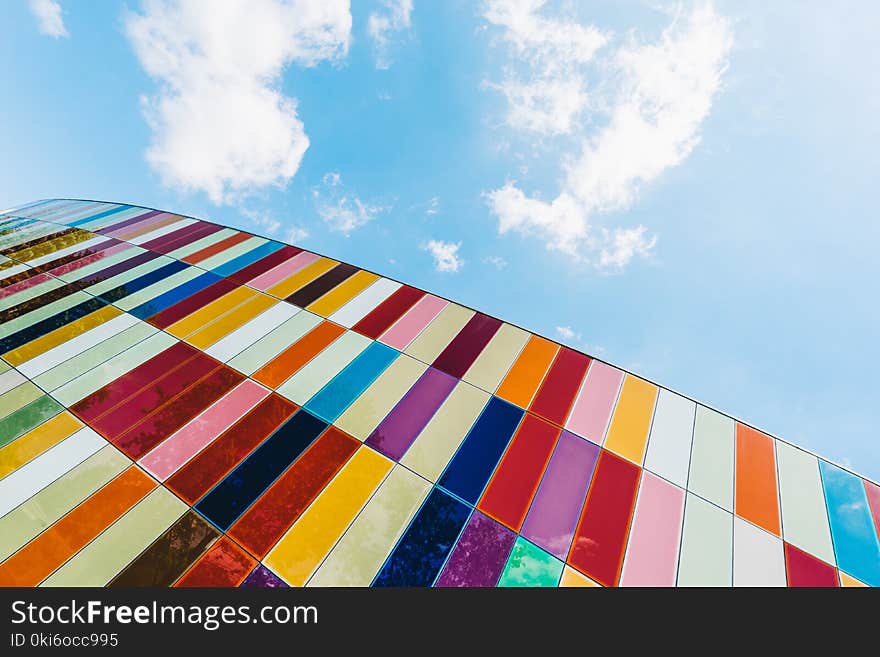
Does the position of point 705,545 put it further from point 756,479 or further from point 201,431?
point 201,431

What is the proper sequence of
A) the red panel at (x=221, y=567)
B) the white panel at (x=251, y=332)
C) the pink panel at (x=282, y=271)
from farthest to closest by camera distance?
the pink panel at (x=282, y=271) → the white panel at (x=251, y=332) → the red panel at (x=221, y=567)

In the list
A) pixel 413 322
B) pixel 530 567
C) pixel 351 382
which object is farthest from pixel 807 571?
pixel 413 322

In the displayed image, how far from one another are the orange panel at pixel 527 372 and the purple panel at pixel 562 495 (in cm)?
203

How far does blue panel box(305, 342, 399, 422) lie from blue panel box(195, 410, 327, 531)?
50 centimetres

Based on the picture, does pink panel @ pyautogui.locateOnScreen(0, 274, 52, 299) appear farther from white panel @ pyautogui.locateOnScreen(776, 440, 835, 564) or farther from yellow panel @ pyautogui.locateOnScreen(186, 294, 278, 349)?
white panel @ pyautogui.locateOnScreen(776, 440, 835, 564)

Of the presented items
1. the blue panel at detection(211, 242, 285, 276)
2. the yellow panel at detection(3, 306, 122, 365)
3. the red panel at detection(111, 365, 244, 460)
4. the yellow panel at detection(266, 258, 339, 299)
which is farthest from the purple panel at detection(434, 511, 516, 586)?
the blue panel at detection(211, 242, 285, 276)

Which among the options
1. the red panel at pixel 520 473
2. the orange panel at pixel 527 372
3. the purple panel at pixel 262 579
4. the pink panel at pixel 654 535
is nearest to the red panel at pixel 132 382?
the purple panel at pixel 262 579

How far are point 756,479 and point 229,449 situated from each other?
1644 cm

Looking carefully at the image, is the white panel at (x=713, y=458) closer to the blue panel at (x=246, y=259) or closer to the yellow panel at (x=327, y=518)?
the yellow panel at (x=327, y=518)

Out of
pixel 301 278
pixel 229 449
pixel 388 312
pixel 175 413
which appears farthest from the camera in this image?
pixel 301 278

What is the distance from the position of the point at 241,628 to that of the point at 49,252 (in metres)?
25.0

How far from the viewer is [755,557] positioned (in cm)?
1028

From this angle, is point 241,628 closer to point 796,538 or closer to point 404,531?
point 404,531

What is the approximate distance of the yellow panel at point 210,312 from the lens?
50.6ft
